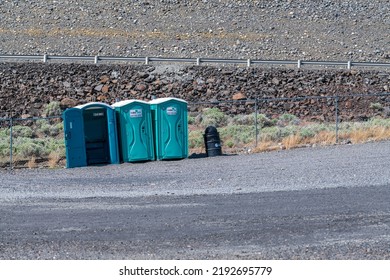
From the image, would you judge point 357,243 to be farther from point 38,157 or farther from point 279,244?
point 38,157

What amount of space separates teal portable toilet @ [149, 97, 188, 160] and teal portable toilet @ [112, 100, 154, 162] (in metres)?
0.33

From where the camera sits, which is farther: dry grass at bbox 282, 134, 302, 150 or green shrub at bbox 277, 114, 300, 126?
green shrub at bbox 277, 114, 300, 126

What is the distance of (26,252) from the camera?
1206cm

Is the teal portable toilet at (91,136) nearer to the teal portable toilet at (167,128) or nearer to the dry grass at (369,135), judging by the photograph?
the teal portable toilet at (167,128)

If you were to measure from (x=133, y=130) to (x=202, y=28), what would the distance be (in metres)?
41.4

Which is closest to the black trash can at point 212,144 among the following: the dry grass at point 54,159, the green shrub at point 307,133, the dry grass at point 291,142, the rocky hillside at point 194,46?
the dry grass at point 291,142

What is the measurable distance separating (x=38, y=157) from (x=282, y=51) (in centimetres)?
3533

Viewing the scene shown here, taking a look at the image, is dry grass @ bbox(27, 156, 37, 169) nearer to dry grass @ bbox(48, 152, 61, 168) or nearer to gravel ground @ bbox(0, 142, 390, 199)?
dry grass @ bbox(48, 152, 61, 168)

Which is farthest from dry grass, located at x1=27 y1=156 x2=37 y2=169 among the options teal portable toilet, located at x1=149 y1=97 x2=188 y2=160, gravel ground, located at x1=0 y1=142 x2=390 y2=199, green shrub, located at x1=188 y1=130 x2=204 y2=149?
green shrub, located at x1=188 y1=130 x2=204 y2=149

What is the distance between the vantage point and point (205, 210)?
1569cm

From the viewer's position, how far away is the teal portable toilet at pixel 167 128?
2505 centimetres

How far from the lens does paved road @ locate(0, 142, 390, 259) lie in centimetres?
1228

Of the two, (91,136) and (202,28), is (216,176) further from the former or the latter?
(202,28)

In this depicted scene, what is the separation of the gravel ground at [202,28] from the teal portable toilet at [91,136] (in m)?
34.0
